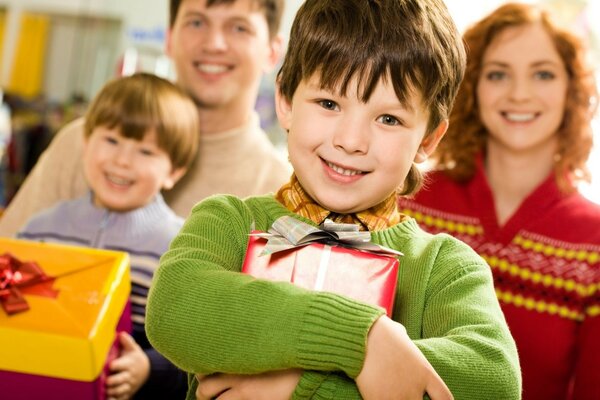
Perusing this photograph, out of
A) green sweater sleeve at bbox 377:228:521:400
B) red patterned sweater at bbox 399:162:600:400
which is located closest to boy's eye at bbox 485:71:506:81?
red patterned sweater at bbox 399:162:600:400

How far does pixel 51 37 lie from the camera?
19.9 feet

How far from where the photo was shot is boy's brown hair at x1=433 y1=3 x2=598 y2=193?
76.3 inches

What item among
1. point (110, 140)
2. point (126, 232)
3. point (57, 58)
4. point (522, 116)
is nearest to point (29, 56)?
point (57, 58)

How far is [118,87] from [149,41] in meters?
3.24

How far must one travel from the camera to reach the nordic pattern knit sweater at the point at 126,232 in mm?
1659

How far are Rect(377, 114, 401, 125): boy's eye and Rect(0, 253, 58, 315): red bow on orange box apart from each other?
70 cm

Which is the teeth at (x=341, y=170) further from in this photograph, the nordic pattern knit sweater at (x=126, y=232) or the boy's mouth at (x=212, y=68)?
the boy's mouth at (x=212, y=68)

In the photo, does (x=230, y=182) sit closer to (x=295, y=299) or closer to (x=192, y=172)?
(x=192, y=172)

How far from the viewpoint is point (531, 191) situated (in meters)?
1.96

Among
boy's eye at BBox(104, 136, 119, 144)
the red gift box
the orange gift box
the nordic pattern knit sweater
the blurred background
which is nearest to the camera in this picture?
the red gift box

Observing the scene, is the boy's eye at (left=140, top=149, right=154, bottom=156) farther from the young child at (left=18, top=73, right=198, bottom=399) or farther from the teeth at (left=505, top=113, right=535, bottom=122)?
the teeth at (left=505, top=113, right=535, bottom=122)

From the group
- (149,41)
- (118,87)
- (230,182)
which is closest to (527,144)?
(230,182)

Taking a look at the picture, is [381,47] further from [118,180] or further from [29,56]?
[29,56]

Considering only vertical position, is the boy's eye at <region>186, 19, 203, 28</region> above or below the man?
above
